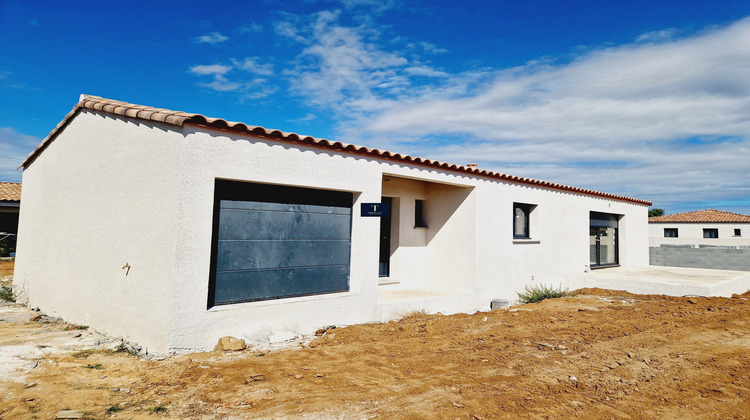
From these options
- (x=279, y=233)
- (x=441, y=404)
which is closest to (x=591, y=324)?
(x=441, y=404)

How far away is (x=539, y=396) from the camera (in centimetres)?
447

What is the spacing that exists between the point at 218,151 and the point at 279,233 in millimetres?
1714

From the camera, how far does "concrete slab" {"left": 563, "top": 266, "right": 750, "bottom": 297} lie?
35.4 feet

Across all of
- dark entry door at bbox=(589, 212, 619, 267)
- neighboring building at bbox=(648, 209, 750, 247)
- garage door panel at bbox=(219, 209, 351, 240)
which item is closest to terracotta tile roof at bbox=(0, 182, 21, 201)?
garage door panel at bbox=(219, 209, 351, 240)

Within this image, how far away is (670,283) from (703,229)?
34939 mm

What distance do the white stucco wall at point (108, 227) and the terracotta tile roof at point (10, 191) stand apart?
13430 mm

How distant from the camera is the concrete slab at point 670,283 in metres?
10.8

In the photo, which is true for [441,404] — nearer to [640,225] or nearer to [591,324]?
[591,324]

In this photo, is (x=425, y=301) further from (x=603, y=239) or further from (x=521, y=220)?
(x=603, y=239)

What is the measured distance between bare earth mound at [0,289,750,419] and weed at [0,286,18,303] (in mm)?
3632

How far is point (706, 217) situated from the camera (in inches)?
1523

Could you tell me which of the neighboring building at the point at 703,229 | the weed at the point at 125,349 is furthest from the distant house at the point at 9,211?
the neighboring building at the point at 703,229

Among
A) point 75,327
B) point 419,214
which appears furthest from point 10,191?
point 419,214

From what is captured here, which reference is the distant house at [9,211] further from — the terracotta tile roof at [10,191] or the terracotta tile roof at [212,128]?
the terracotta tile roof at [212,128]
